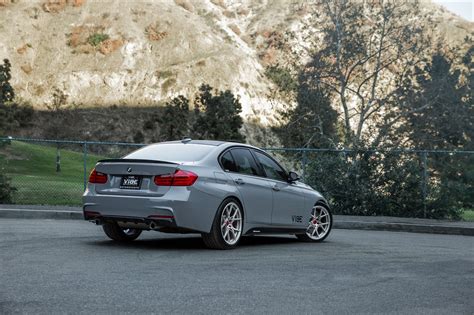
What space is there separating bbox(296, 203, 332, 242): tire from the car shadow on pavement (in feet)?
0.94

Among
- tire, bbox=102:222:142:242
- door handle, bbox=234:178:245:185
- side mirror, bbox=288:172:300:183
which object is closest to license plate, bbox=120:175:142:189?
tire, bbox=102:222:142:242

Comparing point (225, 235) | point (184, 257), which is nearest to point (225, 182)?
point (225, 235)

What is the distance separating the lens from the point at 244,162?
11672mm

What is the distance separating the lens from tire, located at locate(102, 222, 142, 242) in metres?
11.5

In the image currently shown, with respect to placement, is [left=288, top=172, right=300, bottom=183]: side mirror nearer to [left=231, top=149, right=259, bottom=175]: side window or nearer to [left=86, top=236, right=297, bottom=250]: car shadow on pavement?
[left=231, top=149, right=259, bottom=175]: side window

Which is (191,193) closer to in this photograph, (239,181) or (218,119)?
(239,181)

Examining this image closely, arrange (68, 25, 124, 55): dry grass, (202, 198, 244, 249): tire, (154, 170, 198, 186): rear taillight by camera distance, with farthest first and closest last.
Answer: (68, 25, 124, 55): dry grass < (202, 198, 244, 249): tire < (154, 170, 198, 186): rear taillight

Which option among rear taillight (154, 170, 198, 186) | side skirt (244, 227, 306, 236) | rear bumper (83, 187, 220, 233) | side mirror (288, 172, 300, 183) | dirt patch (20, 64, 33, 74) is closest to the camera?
rear bumper (83, 187, 220, 233)

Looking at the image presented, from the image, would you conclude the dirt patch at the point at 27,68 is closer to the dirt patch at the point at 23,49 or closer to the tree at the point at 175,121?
the dirt patch at the point at 23,49

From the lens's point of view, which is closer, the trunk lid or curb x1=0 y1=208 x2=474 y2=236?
the trunk lid

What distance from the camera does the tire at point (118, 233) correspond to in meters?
11.5

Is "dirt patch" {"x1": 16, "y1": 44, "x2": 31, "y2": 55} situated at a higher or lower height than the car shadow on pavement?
higher

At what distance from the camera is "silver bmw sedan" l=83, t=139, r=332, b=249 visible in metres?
10.2

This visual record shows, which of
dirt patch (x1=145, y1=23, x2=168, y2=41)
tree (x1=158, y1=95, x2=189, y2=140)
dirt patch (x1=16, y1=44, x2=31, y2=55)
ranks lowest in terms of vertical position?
tree (x1=158, y1=95, x2=189, y2=140)
